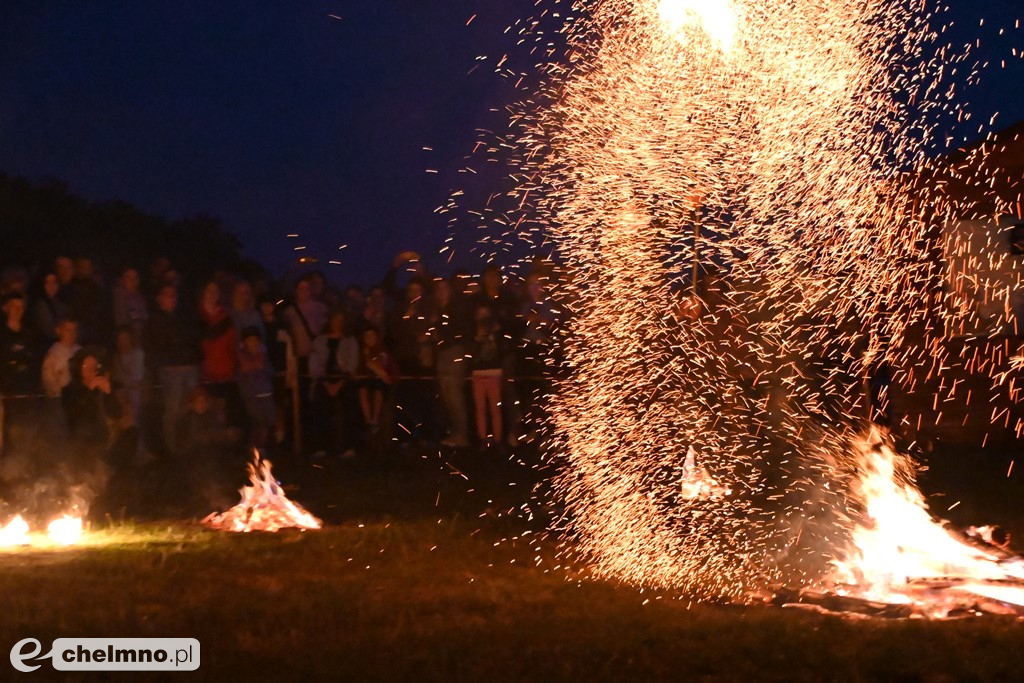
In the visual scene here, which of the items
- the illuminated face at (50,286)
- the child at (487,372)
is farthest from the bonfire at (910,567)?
the illuminated face at (50,286)

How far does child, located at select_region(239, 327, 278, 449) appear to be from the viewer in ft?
48.3

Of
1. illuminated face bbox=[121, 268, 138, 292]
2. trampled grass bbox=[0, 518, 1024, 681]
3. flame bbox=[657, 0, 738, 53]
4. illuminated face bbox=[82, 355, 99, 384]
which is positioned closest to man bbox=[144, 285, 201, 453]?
illuminated face bbox=[121, 268, 138, 292]

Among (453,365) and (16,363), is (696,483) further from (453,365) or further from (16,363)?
(16,363)

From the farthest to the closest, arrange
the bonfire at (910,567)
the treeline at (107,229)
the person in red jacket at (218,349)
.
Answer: the treeline at (107,229) < the person in red jacket at (218,349) < the bonfire at (910,567)

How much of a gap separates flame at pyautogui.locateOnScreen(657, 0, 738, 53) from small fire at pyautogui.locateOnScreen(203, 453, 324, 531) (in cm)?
466

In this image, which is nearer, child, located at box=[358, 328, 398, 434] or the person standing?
the person standing

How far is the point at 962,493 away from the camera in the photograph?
1245cm

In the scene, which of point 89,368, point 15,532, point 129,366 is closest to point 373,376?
point 129,366

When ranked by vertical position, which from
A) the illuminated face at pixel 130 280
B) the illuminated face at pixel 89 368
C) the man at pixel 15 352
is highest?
the illuminated face at pixel 130 280

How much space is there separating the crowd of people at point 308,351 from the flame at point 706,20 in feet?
14.1

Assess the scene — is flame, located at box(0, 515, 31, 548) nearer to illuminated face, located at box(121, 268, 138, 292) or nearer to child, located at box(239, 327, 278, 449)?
illuminated face, located at box(121, 268, 138, 292)

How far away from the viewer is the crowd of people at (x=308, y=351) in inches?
550

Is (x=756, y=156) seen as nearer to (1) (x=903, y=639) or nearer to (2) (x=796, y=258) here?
(2) (x=796, y=258)

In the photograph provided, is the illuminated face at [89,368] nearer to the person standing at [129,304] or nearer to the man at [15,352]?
the man at [15,352]
